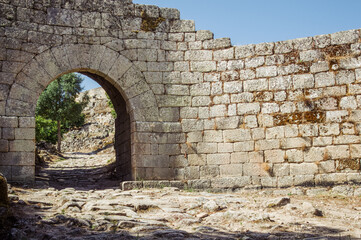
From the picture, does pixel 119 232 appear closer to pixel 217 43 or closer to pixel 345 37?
pixel 217 43

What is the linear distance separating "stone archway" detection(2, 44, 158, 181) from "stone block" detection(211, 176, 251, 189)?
5.64 ft

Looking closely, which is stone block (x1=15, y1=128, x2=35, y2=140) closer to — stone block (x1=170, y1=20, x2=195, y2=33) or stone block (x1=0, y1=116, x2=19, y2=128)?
stone block (x1=0, y1=116, x2=19, y2=128)

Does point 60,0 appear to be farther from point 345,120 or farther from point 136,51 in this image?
point 345,120

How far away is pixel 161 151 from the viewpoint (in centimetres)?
899

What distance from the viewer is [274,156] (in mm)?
8773

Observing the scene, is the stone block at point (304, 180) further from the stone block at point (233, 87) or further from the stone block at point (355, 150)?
the stone block at point (233, 87)

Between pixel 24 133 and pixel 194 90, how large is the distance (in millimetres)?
3674

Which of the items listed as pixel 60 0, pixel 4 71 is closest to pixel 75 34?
pixel 60 0

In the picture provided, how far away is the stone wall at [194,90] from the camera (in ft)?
27.8

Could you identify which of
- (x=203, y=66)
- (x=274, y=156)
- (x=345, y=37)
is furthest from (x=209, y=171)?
(x=345, y=37)

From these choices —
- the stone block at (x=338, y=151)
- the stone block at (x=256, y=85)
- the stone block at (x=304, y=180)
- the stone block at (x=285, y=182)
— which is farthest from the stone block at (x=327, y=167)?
the stone block at (x=256, y=85)

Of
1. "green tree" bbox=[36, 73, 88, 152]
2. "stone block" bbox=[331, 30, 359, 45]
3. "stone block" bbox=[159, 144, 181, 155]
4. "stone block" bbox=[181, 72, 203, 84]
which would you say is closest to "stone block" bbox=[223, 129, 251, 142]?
"stone block" bbox=[159, 144, 181, 155]

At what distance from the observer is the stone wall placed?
333 inches

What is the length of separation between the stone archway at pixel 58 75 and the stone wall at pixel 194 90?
0.07 feet
